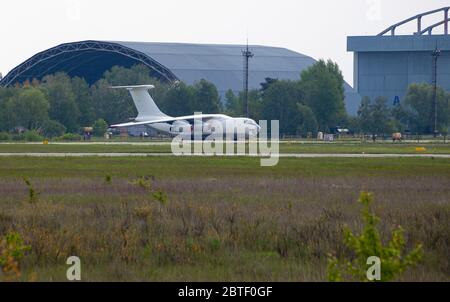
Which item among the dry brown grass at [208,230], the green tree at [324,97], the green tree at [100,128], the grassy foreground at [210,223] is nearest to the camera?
the dry brown grass at [208,230]

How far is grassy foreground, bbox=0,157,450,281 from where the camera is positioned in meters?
20.0

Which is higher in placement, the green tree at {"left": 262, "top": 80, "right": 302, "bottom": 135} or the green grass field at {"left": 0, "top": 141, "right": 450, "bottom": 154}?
the green tree at {"left": 262, "top": 80, "right": 302, "bottom": 135}

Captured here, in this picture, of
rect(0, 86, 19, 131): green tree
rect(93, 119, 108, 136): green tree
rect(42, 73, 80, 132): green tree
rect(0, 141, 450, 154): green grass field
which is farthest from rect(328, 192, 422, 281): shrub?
rect(42, 73, 80, 132): green tree

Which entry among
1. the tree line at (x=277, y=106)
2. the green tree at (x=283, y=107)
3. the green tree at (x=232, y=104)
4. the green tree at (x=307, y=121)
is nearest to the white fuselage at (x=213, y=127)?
the tree line at (x=277, y=106)

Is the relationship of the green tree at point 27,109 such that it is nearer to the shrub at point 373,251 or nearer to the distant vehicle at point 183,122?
the distant vehicle at point 183,122

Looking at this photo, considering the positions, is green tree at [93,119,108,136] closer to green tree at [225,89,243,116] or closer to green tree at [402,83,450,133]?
green tree at [225,89,243,116]

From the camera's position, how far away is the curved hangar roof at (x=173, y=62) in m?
154

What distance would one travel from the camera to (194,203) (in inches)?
1142

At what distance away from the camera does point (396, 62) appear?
161625 mm

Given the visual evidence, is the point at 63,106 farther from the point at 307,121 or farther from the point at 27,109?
the point at 307,121

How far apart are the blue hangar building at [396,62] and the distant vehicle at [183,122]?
190 ft

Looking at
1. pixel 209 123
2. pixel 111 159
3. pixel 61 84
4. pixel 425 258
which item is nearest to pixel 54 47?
pixel 61 84

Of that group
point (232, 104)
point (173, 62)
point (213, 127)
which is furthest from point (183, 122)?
point (173, 62)

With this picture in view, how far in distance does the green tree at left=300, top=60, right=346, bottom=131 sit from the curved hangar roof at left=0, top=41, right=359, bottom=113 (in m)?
23.8
